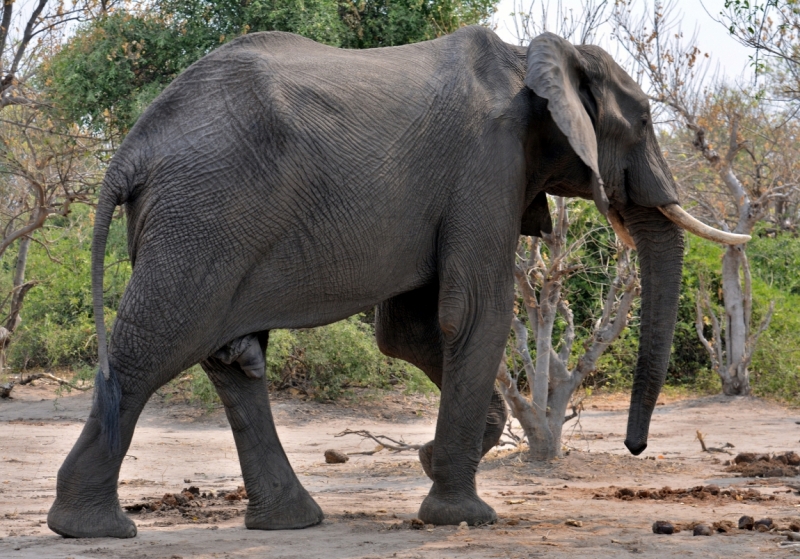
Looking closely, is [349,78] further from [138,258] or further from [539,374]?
[539,374]

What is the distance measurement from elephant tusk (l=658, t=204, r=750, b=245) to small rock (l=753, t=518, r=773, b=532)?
5.24 feet

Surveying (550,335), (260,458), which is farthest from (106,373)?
(550,335)

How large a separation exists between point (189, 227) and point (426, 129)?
137 centimetres

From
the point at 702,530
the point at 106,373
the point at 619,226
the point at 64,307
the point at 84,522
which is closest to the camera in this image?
the point at 106,373

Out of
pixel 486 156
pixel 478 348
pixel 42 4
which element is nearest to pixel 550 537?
pixel 478 348

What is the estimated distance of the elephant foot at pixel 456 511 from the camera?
18.7 feet

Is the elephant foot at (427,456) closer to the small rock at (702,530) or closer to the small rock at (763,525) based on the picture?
the small rock at (702,530)

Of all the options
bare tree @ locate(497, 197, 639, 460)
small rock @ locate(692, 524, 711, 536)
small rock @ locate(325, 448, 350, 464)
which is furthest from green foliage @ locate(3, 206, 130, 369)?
small rock @ locate(692, 524, 711, 536)

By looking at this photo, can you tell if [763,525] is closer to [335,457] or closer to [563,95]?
[563,95]

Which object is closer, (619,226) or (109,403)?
(109,403)

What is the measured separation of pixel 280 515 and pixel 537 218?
7.72ft

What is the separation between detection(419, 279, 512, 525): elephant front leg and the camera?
572cm

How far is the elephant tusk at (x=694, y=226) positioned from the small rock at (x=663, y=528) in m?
1.70

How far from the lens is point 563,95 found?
574 centimetres
